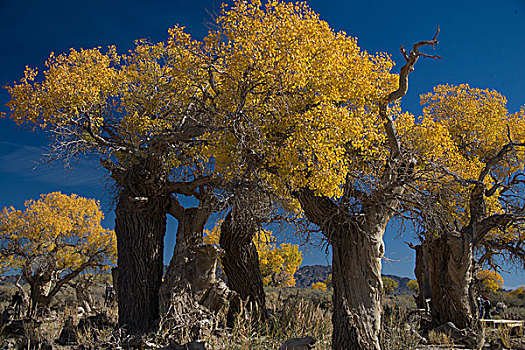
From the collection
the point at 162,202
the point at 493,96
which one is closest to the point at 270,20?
the point at 162,202

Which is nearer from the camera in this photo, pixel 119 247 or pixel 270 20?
pixel 270 20

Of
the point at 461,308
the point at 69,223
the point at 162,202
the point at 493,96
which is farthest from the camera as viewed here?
the point at 69,223

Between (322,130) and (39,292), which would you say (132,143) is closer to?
(322,130)

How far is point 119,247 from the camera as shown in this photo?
12.4 metres

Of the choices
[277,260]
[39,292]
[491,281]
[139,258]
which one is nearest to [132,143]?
[139,258]

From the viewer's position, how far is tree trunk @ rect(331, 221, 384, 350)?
859 centimetres

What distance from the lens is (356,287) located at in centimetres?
906

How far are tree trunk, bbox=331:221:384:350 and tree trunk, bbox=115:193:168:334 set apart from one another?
17.1ft

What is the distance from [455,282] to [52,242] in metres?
20.2

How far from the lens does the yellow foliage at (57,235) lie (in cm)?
2223

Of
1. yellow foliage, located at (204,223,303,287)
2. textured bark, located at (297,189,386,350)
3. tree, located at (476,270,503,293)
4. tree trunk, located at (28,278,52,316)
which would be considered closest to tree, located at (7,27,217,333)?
textured bark, located at (297,189,386,350)

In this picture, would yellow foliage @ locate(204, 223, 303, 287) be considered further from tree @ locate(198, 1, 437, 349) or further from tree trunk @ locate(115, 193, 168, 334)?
tree @ locate(198, 1, 437, 349)

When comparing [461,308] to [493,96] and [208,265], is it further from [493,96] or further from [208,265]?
[493,96]

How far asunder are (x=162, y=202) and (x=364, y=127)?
6665 millimetres
